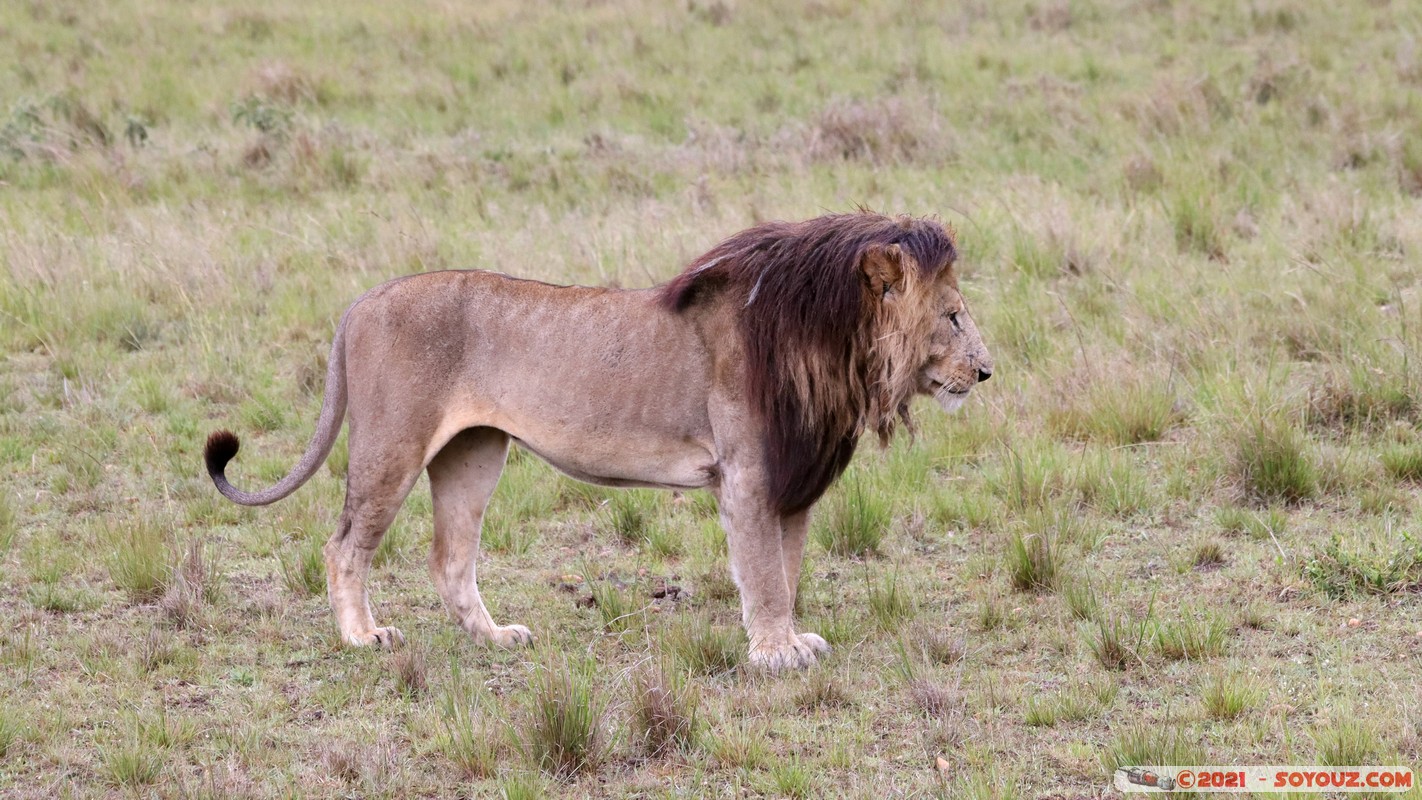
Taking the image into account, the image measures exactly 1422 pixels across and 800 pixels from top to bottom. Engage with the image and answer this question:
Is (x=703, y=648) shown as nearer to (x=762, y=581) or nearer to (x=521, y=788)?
(x=762, y=581)

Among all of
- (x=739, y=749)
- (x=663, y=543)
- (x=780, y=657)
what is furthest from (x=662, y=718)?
(x=663, y=543)

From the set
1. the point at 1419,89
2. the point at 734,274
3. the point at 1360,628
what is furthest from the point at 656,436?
the point at 1419,89

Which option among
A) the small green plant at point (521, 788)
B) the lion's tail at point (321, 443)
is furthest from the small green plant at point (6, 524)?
the small green plant at point (521, 788)

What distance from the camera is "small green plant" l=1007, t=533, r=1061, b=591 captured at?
19.8 feet

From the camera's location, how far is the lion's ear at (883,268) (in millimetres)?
5195

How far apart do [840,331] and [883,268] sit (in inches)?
10.2

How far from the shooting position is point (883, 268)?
5223mm

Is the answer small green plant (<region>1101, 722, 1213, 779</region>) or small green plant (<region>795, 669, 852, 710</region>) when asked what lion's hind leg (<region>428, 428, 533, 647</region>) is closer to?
small green plant (<region>795, 669, 852, 710</region>)

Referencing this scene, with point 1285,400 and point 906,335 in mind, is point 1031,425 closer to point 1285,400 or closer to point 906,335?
point 1285,400

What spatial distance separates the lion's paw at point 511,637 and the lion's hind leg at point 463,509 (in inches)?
1.2

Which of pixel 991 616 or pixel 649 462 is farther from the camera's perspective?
pixel 991 616

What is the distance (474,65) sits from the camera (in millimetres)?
15758

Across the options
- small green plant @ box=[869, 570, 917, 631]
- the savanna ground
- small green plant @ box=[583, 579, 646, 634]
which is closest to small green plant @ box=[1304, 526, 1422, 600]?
the savanna ground

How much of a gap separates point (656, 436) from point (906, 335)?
0.93m
